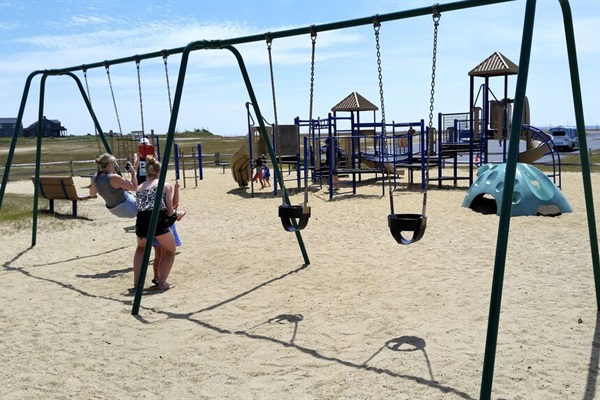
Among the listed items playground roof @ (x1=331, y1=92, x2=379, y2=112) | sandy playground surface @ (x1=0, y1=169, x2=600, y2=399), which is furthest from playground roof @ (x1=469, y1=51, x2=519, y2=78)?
sandy playground surface @ (x1=0, y1=169, x2=600, y2=399)

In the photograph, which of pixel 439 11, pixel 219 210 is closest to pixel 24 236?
pixel 219 210

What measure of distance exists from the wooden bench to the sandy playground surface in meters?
2.50

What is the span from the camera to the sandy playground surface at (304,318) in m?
3.89

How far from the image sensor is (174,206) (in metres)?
6.18

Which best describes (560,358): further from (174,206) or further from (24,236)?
(24,236)

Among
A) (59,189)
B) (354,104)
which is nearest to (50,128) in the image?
(354,104)

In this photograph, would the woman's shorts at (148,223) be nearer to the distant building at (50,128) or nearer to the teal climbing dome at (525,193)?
the teal climbing dome at (525,193)

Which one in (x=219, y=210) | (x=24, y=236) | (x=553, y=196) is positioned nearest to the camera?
(x=24, y=236)

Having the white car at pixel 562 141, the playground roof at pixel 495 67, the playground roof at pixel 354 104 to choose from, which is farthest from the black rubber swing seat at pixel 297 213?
the white car at pixel 562 141

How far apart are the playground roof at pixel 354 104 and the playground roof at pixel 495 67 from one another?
4532 mm

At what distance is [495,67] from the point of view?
52.5 feet

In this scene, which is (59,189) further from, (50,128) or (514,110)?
(50,128)

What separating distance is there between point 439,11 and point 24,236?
7673 millimetres

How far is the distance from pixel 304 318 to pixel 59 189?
8.56 m
